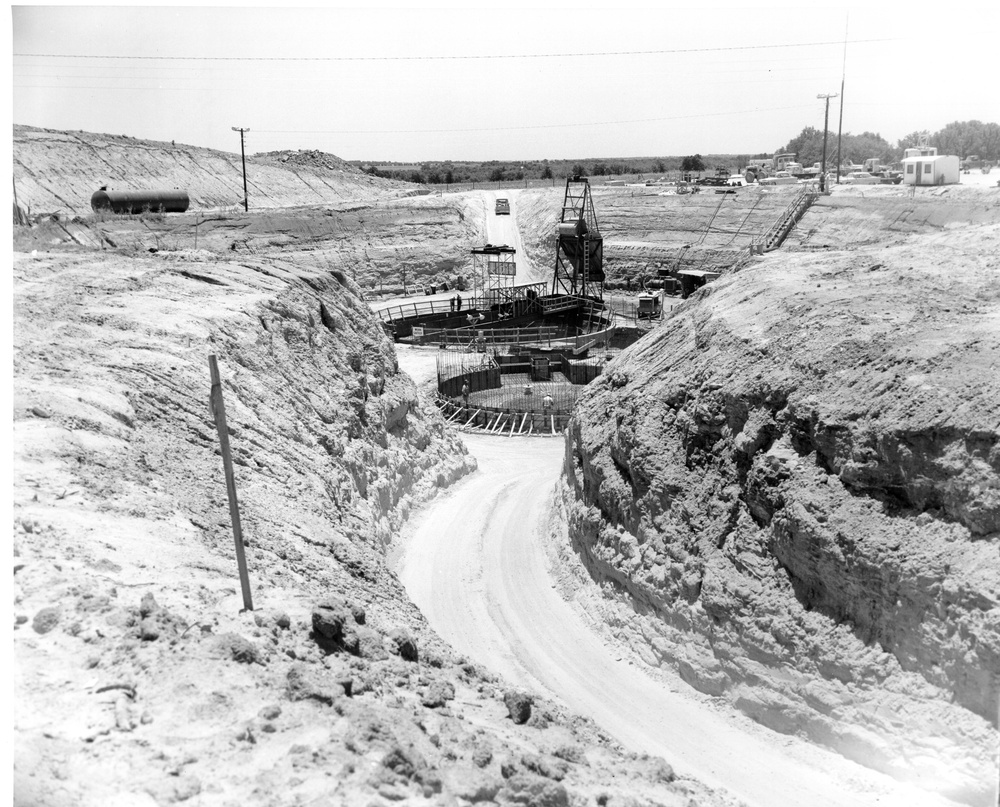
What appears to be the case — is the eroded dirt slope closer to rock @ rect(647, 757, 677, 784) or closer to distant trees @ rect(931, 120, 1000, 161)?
rock @ rect(647, 757, 677, 784)

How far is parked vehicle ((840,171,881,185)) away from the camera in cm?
5200

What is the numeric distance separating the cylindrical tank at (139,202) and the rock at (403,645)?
4848 cm

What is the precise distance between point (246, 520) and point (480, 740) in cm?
495

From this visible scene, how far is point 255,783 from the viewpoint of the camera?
577cm

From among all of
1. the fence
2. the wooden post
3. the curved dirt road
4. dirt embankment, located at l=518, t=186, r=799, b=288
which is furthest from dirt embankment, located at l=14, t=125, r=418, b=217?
the wooden post

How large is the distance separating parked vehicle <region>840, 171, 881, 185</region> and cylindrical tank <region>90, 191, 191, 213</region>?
42227 millimetres

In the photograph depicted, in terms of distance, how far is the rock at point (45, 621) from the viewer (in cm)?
675

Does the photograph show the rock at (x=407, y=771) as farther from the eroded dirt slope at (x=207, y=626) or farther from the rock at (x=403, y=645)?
the rock at (x=403, y=645)

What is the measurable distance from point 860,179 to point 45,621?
56.8m

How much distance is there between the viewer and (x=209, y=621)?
7.64m

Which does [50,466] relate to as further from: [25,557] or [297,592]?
[297,592]

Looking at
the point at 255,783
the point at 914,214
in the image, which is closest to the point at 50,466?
the point at 255,783

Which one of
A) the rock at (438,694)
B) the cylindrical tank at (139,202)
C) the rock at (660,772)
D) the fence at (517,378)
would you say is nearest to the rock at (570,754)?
the rock at (660,772)

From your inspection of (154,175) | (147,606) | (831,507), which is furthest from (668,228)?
(147,606)
